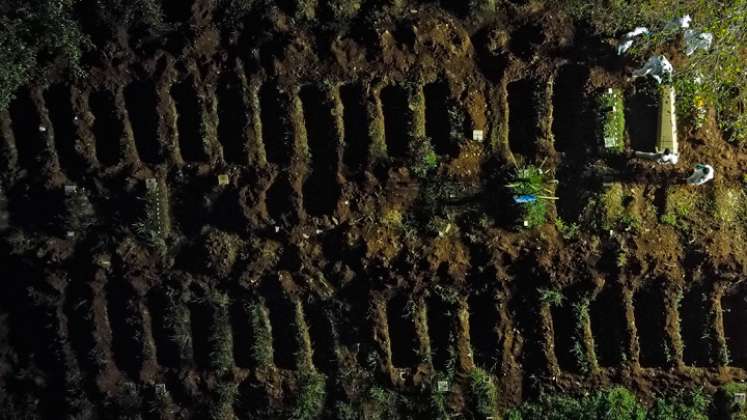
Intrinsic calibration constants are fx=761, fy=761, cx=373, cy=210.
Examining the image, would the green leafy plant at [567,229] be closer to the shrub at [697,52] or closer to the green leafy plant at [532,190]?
the green leafy plant at [532,190]

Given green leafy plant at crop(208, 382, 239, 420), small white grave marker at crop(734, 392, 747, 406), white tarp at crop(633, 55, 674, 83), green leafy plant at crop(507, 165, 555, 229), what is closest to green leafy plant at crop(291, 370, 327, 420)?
green leafy plant at crop(208, 382, 239, 420)

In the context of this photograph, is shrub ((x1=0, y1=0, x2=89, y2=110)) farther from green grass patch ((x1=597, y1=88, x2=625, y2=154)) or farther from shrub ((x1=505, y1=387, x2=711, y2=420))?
shrub ((x1=505, y1=387, x2=711, y2=420))

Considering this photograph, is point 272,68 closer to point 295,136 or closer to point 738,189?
point 295,136

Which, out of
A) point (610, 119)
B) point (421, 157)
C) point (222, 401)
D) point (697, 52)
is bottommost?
point (222, 401)

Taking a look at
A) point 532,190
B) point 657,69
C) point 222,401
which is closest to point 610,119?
point 657,69

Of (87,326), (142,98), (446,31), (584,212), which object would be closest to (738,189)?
(584,212)

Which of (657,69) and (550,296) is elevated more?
(657,69)

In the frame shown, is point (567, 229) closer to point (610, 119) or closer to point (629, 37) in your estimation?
point (610, 119)

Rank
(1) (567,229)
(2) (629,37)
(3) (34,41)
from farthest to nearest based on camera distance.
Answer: (1) (567,229) < (2) (629,37) < (3) (34,41)

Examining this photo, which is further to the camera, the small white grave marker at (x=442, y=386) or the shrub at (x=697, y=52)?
the small white grave marker at (x=442, y=386)

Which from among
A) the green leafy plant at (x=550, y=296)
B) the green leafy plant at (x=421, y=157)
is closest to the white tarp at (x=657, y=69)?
the green leafy plant at (x=421, y=157)

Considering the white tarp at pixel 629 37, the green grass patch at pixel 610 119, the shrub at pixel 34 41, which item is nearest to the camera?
the shrub at pixel 34 41
